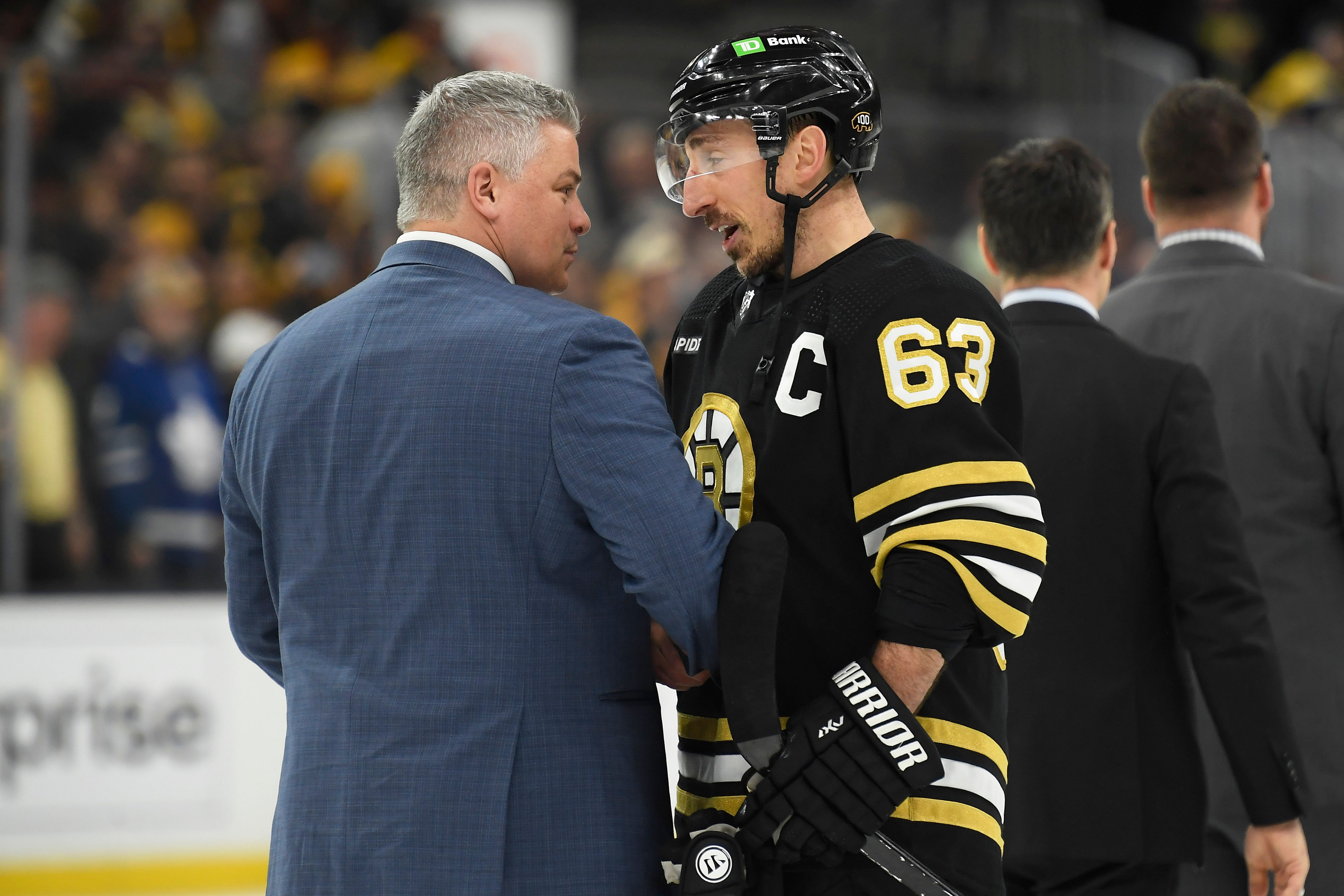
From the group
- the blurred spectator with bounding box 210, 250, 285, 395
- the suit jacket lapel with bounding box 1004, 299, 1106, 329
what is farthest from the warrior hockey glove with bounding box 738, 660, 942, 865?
the blurred spectator with bounding box 210, 250, 285, 395

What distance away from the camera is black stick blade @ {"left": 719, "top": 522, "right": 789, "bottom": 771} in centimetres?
178

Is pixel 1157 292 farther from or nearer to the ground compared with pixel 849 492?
farther from the ground

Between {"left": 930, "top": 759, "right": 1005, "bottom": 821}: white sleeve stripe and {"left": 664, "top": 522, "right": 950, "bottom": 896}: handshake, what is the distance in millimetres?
93

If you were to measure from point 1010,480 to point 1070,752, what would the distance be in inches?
35.5

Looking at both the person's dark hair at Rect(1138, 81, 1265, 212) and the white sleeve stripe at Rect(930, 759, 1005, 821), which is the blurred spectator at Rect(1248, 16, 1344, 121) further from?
the white sleeve stripe at Rect(930, 759, 1005, 821)

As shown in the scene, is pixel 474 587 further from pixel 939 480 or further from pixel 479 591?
pixel 939 480

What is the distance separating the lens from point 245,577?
215cm

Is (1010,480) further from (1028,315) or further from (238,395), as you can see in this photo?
(238,395)

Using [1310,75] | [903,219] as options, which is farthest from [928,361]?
[1310,75]

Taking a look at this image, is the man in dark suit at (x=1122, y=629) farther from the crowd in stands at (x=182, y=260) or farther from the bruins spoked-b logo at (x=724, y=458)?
the crowd in stands at (x=182, y=260)

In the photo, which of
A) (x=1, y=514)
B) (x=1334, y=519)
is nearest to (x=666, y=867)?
(x=1334, y=519)

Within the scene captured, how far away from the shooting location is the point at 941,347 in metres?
1.86

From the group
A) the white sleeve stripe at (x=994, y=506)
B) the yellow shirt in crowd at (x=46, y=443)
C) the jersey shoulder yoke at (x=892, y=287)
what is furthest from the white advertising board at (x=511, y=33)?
the white sleeve stripe at (x=994, y=506)

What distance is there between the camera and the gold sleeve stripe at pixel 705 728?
197 cm
